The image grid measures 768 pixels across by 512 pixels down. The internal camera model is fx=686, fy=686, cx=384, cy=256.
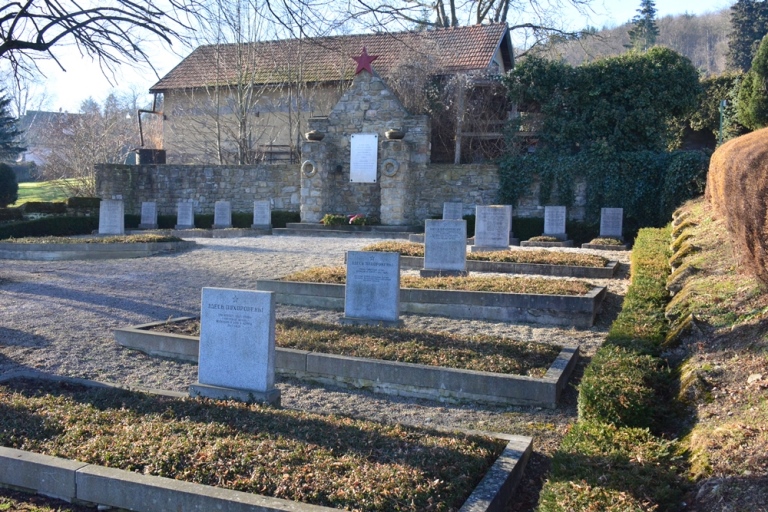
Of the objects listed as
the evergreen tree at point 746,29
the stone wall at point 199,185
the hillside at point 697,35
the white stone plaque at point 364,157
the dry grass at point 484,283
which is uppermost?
the hillside at point 697,35

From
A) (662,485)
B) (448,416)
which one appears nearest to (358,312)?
(448,416)

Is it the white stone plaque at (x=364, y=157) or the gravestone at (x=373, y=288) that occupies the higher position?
the white stone plaque at (x=364, y=157)

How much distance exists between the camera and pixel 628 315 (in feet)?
23.8

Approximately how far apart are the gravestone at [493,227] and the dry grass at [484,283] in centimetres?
486

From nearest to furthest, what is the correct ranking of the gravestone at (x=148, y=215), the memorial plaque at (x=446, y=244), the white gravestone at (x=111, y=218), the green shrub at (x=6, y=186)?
the memorial plaque at (x=446, y=244)
the white gravestone at (x=111, y=218)
the gravestone at (x=148, y=215)
the green shrub at (x=6, y=186)

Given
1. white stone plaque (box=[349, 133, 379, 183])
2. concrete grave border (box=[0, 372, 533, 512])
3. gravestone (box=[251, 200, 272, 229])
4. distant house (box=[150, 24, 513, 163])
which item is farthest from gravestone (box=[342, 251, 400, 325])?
distant house (box=[150, 24, 513, 163])

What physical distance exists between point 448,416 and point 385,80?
72.2ft

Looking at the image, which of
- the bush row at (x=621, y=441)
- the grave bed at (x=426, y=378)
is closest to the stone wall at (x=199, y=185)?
the grave bed at (x=426, y=378)

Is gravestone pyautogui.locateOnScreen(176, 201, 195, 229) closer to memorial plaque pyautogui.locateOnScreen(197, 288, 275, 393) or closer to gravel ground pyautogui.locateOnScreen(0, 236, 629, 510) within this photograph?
gravel ground pyautogui.locateOnScreen(0, 236, 629, 510)

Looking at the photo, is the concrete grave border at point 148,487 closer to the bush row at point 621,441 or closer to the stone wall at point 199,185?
the bush row at point 621,441

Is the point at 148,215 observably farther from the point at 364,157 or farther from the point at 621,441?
the point at 621,441

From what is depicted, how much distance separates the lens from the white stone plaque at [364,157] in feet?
79.9

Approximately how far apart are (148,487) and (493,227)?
12697mm

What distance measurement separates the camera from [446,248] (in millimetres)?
12219
